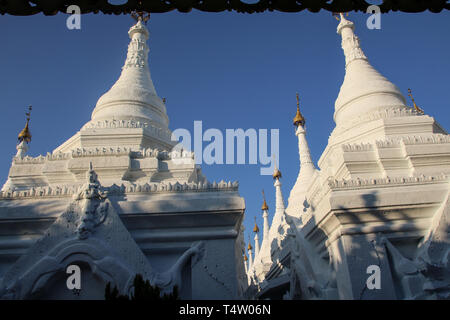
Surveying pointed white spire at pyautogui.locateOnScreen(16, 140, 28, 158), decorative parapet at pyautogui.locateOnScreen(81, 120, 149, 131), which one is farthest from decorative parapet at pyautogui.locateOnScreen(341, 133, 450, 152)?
pointed white spire at pyautogui.locateOnScreen(16, 140, 28, 158)

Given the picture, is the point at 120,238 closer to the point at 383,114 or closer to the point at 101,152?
the point at 101,152

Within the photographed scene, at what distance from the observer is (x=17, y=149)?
2770 cm

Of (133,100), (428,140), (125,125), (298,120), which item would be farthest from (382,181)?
(298,120)

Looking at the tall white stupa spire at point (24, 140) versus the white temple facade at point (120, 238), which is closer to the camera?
the white temple facade at point (120, 238)

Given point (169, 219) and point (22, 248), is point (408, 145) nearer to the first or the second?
point (169, 219)

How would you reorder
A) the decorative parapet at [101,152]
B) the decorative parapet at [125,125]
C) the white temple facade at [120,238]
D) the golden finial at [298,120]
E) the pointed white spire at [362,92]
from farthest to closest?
1. the golden finial at [298,120]
2. the pointed white spire at [362,92]
3. the decorative parapet at [125,125]
4. the decorative parapet at [101,152]
5. the white temple facade at [120,238]

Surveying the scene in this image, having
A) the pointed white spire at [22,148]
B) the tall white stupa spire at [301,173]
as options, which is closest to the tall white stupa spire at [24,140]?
Result: the pointed white spire at [22,148]

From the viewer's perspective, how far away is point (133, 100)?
15531 millimetres

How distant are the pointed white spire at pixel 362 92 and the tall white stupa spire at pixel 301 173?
461 centimetres

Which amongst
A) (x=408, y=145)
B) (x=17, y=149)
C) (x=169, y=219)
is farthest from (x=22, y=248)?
(x=17, y=149)

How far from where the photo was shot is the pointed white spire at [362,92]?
588 inches

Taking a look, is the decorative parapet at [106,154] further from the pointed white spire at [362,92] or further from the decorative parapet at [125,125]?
the pointed white spire at [362,92]

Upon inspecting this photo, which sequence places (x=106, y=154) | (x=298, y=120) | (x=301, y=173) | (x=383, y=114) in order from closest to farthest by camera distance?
(x=106, y=154) < (x=383, y=114) < (x=301, y=173) < (x=298, y=120)

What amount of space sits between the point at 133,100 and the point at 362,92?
10.2 m
